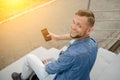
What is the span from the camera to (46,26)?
4.32 metres

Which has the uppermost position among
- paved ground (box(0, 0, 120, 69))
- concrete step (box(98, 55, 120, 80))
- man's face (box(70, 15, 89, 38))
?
man's face (box(70, 15, 89, 38))

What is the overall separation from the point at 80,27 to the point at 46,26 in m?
2.54

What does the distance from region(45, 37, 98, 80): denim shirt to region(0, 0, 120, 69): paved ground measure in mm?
1386

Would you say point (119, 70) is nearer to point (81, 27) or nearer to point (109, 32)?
point (81, 27)

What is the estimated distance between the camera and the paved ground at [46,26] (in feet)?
11.8

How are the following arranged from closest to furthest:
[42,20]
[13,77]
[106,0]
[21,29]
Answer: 1. [13,77]
2. [21,29]
3. [42,20]
4. [106,0]

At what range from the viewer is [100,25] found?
14.8 ft

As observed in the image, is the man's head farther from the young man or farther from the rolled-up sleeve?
the rolled-up sleeve

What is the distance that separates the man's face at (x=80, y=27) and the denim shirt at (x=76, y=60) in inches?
2.2

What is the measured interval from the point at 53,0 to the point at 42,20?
101 cm

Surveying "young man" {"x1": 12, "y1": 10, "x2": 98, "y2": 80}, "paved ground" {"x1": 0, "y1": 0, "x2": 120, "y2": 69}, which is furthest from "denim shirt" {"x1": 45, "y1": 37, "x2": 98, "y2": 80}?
"paved ground" {"x1": 0, "y1": 0, "x2": 120, "y2": 69}

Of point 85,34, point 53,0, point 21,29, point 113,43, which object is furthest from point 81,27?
point 53,0

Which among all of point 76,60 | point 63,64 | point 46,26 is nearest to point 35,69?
point 63,64

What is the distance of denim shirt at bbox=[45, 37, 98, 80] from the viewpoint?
5.79ft
